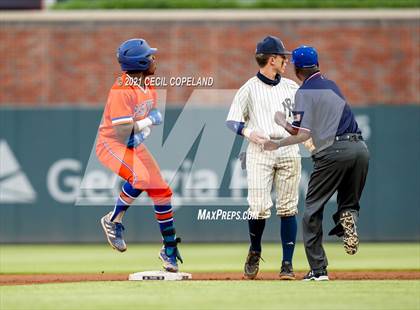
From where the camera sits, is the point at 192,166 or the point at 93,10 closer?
the point at 192,166

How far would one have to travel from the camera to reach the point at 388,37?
24.8 metres

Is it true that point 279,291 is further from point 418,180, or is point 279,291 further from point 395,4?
point 395,4

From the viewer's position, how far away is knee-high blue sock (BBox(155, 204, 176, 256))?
10750 mm

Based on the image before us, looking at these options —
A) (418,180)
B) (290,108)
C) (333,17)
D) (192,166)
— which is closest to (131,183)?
(290,108)

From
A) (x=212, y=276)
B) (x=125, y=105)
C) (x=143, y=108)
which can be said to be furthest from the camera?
(x=212, y=276)

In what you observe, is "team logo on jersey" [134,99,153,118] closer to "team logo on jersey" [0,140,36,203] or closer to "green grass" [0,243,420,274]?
"green grass" [0,243,420,274]

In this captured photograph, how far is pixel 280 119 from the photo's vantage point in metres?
10.8

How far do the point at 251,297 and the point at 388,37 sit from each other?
660 inches

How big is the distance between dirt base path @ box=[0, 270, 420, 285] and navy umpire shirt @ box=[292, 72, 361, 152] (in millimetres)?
1647

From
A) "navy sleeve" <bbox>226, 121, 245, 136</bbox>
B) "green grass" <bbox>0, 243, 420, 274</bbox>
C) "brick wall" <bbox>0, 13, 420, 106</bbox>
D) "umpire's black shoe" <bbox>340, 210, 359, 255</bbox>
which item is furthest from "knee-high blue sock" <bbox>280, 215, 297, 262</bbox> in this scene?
"brick wall" <bbox>0, 13, 420, 106</bbox>

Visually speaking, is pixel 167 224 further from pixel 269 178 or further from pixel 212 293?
pixel 212 293

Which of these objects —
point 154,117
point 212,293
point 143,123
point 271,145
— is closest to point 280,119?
point 271,145

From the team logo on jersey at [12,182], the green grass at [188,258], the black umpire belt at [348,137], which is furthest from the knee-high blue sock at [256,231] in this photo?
the team logo on jersey at [12,182]

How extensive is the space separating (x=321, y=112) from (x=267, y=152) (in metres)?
0.70
